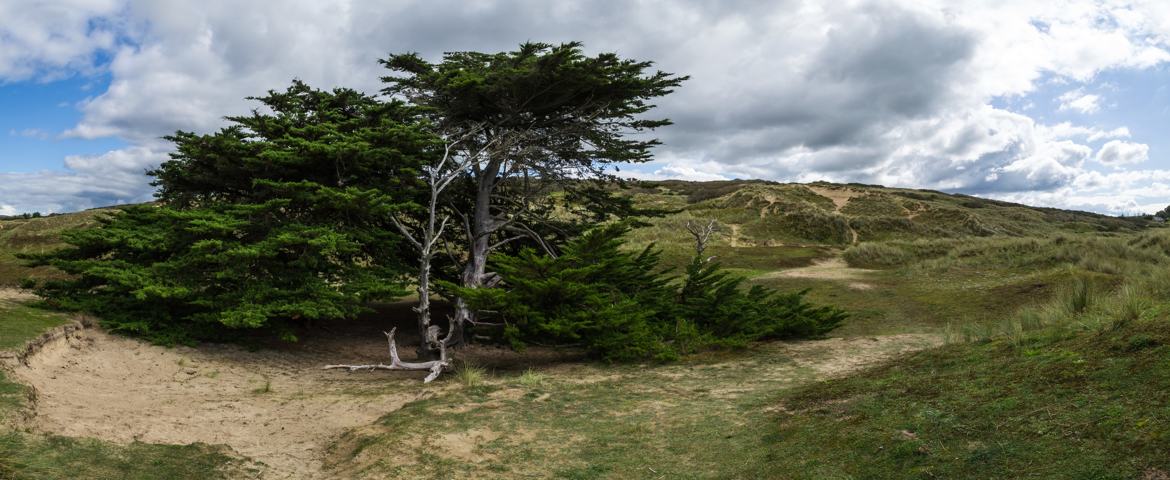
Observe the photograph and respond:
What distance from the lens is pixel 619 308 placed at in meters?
12.5

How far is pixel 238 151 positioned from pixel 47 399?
7.30 metres

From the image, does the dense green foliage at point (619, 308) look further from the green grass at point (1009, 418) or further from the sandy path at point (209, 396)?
the green grass at point (1009, 418)

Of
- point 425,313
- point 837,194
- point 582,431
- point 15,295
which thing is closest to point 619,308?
point 425,313

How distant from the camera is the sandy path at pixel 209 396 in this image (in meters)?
7.18

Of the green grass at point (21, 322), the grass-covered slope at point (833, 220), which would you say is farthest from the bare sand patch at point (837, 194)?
the green grass at point (21, 322)

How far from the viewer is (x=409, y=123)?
1611 centimetres

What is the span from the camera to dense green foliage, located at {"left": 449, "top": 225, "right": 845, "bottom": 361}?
480 inches

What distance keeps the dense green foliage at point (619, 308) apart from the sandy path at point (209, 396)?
2.56 meters

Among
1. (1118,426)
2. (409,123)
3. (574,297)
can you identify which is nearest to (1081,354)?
(1118,426)

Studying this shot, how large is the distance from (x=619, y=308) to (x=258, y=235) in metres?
8.02

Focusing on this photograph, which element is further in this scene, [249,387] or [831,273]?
[831,273]

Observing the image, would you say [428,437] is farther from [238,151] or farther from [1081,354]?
[238,151]

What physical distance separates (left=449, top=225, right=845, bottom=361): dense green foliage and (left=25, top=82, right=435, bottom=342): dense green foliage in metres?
3.21

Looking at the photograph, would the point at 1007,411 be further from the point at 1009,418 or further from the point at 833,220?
the point at 833,220
